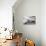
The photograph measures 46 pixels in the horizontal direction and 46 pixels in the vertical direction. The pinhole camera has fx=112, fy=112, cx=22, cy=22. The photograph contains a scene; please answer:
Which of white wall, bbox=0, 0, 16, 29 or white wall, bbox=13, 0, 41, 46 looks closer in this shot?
white wall, bbox=0, 0, 16, 29

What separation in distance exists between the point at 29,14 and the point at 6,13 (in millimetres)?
1313

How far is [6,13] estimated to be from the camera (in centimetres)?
434

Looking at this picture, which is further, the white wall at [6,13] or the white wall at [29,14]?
the white wall at [29,14]

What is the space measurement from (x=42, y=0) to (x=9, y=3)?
1.64 metres

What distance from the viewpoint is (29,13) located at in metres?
5.26

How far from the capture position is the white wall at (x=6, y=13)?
14.0ft

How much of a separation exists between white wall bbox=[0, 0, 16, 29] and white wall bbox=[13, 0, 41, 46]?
3.05 ft

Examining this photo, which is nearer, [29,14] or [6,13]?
[6,13]

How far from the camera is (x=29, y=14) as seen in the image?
5254 mm

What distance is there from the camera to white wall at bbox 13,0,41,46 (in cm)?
524

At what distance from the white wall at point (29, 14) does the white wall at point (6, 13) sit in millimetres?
929

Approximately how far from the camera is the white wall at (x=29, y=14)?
5236 mm

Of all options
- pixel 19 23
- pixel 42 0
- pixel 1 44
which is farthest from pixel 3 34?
pixel 42 0

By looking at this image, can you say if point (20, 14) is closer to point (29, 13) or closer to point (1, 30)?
point (29, 13)
